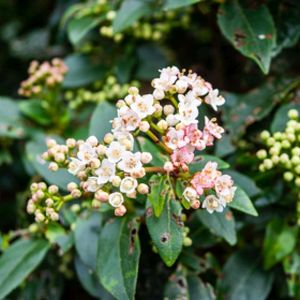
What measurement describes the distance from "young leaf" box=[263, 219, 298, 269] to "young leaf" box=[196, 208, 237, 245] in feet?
0.90

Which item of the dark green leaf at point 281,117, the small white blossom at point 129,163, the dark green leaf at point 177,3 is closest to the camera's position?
the small white blossom at point 129,163

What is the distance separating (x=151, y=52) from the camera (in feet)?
8.97

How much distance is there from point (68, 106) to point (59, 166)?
1.02 metres

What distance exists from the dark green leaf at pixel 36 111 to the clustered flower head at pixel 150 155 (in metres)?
0.94

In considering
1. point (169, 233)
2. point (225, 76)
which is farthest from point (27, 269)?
point (225, 76)

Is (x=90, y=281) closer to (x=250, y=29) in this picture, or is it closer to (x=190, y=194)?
(x=190, y=194)

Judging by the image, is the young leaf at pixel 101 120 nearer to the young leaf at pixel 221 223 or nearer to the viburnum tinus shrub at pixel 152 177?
the viburnum tinus shrub at pixel 152 177

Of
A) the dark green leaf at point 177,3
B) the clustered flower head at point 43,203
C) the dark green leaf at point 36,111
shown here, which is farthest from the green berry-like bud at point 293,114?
the dark green leaf at point 36,111

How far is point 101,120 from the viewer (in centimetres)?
212

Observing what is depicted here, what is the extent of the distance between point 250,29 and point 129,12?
0.42m

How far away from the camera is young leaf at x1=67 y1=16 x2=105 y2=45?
236 centimetres

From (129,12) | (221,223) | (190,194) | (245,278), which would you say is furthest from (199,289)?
(129,12)

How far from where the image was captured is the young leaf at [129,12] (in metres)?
2.21

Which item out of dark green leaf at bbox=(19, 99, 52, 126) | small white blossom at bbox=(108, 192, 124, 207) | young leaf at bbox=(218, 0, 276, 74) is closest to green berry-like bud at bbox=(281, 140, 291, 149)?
young leaf at bbox=(218, 0, 276, 74)
